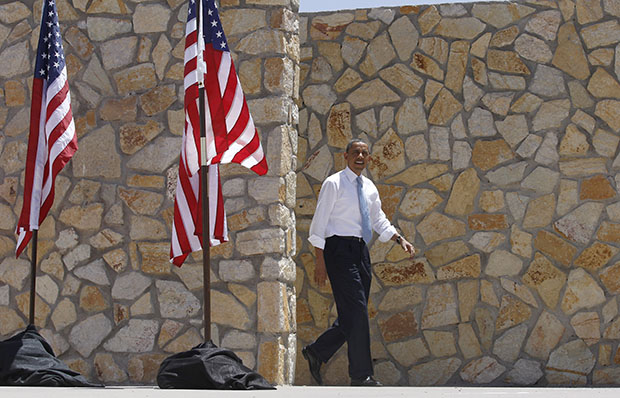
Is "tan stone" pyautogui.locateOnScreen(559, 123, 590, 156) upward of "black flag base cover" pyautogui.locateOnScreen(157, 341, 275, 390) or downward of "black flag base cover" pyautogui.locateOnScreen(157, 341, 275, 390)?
upward

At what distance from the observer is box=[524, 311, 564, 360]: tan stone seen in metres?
8.50

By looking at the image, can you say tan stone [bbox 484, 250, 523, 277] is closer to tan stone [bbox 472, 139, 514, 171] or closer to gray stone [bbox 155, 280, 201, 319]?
tan stone [bbox 472, 139, 514, 171]

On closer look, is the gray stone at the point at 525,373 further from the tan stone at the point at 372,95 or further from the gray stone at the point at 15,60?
the gray stone at the point at 15,60

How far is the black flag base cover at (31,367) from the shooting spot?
649cm

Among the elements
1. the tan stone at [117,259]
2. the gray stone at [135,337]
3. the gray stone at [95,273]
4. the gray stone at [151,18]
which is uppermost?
the gray stone at [151,18]

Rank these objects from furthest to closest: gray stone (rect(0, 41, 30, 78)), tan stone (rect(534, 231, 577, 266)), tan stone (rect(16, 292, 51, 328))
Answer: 1. tan stone (rect(534, 231, 577, 266))
2. gray stone (rect(0, 41, 30, 78))
3. tan stone (rect(16, 292, 51, 328))

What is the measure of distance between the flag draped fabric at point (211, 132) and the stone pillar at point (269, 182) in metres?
0.46

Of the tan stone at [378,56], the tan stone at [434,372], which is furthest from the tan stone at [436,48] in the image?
the tan stone at [434,372]

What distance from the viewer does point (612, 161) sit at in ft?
28.4

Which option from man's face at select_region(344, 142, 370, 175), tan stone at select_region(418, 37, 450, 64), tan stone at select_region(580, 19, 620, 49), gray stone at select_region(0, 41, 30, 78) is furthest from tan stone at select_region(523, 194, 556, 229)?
gray stone at select_region(0, 41, 30, 78)

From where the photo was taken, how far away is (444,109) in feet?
29.1

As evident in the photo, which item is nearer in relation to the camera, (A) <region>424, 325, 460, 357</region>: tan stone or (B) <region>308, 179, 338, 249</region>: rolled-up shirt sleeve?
(B) <region>308, 179, 338, 249</region>: rolled-up shirt sleeve

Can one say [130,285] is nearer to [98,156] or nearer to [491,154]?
[98,156]

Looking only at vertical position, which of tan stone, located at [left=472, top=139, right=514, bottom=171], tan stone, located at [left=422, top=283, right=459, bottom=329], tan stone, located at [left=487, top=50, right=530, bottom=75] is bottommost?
tan stone, located at [left=422, top=283, right=459, bottom=329]
